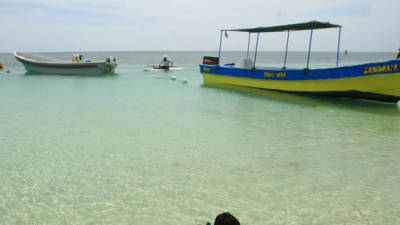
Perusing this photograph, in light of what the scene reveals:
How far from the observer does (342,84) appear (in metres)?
11.7

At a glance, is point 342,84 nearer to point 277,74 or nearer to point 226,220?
point 277,74

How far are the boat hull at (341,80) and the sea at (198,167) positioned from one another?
1.24 metres

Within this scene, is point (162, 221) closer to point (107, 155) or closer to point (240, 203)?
point (240, 203)

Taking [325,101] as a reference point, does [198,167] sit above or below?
below

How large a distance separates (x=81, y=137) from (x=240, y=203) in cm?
469

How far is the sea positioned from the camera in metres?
3.66

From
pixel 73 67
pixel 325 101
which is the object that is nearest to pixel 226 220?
pixel 325 101

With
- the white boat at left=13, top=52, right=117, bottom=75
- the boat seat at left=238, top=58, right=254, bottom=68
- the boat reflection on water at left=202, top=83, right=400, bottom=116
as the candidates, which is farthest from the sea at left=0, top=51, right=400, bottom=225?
the white boat at left=13, top=52, right=117, bottom=75

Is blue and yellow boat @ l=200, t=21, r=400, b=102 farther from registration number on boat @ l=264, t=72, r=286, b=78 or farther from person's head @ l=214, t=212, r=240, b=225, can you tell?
person's head @ l=214, t=212, r=240, b=225

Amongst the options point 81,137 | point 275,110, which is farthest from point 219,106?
point 81,137

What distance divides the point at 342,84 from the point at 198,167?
8940 millimetres

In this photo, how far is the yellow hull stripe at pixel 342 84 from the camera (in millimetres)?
10555

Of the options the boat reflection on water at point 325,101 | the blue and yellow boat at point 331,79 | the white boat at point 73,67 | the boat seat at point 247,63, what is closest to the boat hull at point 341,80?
the blue and yellow boat at point 331,79

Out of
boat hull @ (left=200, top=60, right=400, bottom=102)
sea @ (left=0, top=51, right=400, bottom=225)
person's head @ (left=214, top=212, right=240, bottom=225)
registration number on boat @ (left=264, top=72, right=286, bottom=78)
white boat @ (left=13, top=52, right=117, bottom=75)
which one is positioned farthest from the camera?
white boat @ (left=13, top=52, right=117, bottom=75)
